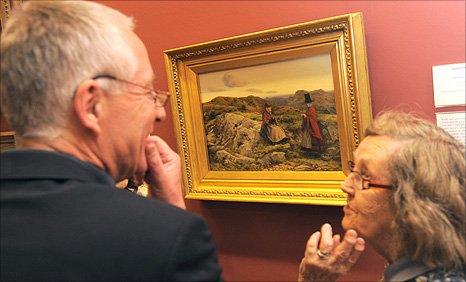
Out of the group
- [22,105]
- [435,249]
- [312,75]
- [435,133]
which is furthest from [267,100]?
[22,105]

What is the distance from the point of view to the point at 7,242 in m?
0.73

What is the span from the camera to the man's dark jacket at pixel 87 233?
68 centimetres

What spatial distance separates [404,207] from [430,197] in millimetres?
66

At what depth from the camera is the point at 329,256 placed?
4.44 ft

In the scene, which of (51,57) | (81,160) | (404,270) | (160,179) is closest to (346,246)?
(404,270)

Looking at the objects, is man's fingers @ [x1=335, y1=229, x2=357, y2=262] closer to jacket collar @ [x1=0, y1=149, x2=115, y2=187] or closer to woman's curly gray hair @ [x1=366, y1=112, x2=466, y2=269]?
woman's curly gray hair @ [x1=366, y1=112, x2=466, y2=269]

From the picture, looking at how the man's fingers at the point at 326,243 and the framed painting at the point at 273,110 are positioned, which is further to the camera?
the framed painting at the point at 273,110

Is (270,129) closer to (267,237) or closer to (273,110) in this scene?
(273,110)

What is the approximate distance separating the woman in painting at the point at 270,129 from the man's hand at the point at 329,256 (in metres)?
0.58

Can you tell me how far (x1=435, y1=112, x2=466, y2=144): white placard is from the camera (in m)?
1.53

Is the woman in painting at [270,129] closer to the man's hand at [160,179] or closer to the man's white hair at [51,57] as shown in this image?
the man's hand at [160,179]

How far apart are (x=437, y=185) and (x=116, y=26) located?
840 millimetres

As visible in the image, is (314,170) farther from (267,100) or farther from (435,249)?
(435,249)

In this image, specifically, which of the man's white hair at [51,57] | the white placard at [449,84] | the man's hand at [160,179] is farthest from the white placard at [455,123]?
the man's white hair at [51,57]
